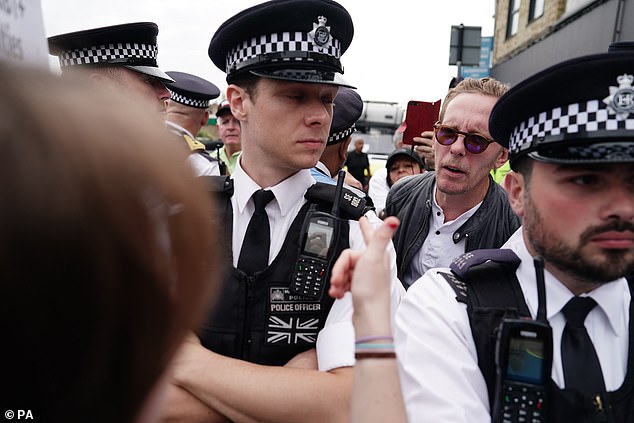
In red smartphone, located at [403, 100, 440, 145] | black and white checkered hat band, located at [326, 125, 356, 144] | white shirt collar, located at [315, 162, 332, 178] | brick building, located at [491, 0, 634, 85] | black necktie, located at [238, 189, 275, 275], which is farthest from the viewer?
brick building, located at [491, 0, 634, 85]

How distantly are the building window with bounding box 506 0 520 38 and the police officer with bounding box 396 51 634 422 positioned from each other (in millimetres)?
15586

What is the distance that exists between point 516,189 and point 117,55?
2437 mm

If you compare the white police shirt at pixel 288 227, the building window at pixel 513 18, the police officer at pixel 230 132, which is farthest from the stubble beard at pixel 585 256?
the building window at pixel 513 18

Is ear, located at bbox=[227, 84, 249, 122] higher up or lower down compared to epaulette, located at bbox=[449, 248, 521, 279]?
higher up

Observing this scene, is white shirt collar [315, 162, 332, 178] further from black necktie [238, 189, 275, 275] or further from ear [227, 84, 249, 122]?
black necktie [238, 189, 275, 275]

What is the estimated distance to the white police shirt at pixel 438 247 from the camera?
274 centimetres

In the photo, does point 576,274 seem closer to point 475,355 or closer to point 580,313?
point 580,313

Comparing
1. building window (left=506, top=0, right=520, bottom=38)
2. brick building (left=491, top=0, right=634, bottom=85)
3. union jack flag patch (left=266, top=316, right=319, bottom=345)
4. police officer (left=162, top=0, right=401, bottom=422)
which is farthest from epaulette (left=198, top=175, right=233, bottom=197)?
building window (left=506, top=0, right=520, bottom=38)

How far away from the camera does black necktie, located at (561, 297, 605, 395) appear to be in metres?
1.34

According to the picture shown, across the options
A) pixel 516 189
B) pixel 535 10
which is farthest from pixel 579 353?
pixel 535 10

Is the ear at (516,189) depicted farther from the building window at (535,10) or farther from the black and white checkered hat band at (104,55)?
the building window at (535,10)

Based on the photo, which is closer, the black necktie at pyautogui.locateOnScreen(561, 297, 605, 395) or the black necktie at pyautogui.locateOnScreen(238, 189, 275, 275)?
the black necktie at pyautogui.locateOnScreen(561, 297, 605, 395)

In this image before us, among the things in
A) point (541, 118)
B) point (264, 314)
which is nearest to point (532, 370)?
point (541, 118)

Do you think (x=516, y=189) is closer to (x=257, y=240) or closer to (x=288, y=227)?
(x=288, y=227)
